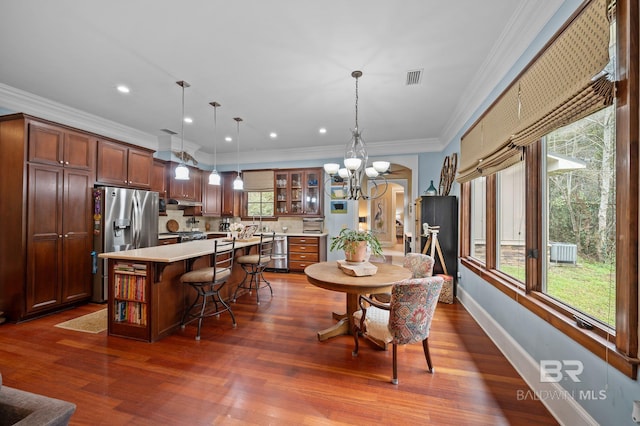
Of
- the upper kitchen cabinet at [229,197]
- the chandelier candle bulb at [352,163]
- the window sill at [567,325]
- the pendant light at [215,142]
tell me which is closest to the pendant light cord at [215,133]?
the pendant light at [215,142]

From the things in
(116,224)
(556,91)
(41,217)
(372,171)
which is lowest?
(116,224)

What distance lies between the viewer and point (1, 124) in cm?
322

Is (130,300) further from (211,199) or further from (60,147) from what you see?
(211,199)

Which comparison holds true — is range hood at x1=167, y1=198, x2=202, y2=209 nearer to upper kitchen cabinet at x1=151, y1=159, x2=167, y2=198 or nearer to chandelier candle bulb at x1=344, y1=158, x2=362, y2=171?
upper kitchen cabinet at x1=151, y1=159, x2=167, y2=198

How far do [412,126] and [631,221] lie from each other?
3.78m

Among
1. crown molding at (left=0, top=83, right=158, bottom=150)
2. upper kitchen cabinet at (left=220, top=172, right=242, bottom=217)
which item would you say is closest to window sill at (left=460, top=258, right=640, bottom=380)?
upper kitchen cabinet at (left=220, top=172, right=242, bottom=217)

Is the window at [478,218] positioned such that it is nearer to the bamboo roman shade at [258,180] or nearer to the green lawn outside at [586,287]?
the green lawn outside at [586,287]

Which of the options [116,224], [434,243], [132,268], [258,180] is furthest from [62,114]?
[434,243]

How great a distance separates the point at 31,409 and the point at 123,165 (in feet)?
Answer: 13.6

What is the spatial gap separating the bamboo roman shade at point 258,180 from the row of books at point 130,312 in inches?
161

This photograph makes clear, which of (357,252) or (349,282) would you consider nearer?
(349,282)

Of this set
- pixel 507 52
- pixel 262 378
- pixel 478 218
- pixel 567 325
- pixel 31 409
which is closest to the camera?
pixel 31 409

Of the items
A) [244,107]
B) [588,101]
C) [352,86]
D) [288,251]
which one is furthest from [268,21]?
[288,251]

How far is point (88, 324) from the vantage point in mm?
3068
